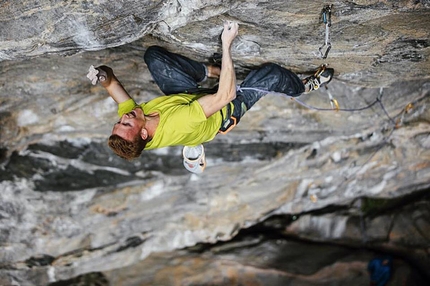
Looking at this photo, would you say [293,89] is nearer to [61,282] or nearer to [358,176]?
[358,176]

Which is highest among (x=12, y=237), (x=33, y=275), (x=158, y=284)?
(x=12, y=237)

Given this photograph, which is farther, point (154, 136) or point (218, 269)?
point (218, 269)

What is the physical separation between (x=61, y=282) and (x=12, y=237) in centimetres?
128

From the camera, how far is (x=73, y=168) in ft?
18.0

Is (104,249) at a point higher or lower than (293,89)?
lower

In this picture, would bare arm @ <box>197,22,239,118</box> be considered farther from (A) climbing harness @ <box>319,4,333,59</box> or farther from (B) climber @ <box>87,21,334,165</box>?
(A) climbing harness @ <box>319,4,333,59</box>

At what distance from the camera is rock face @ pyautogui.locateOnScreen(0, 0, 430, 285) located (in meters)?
3.15

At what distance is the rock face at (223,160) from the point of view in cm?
315

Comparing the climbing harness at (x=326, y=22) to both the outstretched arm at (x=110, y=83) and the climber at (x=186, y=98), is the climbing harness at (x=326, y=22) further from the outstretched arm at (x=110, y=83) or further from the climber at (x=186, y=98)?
the outstretched arm at (x=110, y=83)

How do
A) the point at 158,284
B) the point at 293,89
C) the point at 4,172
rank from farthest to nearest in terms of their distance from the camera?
the point at 158,284 → the point at 4,172 → the point at 293,89

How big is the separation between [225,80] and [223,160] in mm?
2715

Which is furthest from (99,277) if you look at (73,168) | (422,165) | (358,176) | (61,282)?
(422,165)

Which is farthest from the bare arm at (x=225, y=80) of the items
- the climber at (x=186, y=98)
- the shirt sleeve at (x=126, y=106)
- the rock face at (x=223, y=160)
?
the shirt sleeve at (x=126, y=106)

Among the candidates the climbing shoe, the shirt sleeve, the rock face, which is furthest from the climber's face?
the climbing shoe
